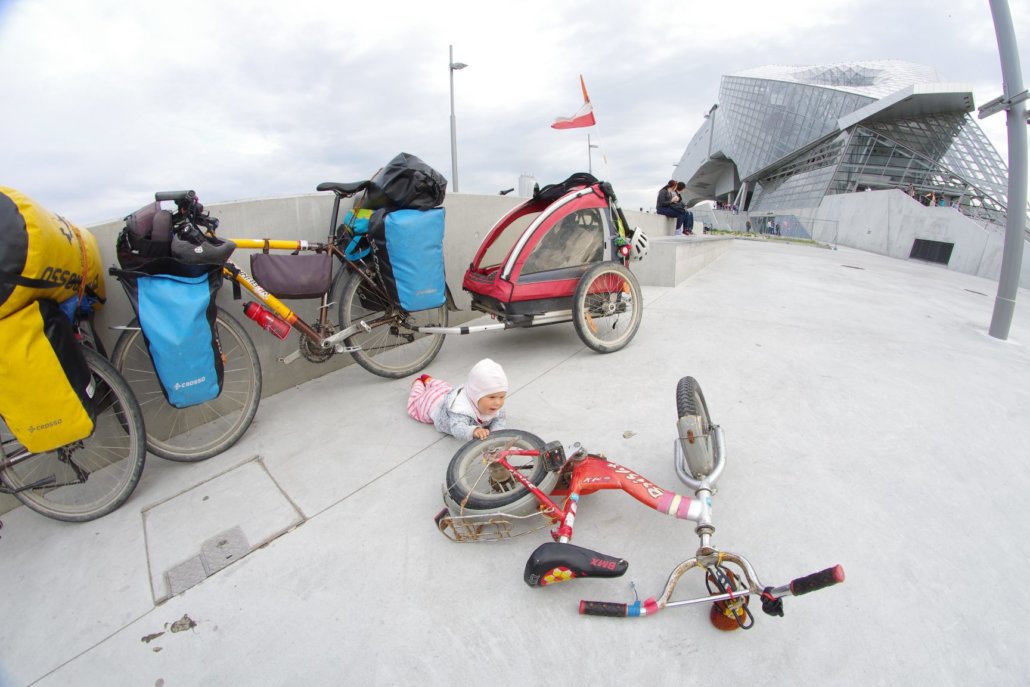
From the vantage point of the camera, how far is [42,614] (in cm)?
188

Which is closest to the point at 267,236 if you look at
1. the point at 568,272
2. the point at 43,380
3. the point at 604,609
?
the point at 43,380

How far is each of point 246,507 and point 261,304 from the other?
1249 mm

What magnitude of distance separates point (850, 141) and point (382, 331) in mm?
38760

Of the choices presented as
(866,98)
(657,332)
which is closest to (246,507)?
(657,332)

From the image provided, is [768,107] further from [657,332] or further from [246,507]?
[246,507]

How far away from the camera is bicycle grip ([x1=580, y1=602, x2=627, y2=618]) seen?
157 cm

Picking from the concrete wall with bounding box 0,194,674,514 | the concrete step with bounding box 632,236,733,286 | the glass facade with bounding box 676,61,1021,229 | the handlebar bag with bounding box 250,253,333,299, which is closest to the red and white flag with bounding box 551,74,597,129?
the concrete step with bounding box 632,236,733,286

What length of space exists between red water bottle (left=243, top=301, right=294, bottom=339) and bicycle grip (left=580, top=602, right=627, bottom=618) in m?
2.33

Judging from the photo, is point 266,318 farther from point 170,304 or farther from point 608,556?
point 608,556

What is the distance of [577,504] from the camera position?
6.85 feet

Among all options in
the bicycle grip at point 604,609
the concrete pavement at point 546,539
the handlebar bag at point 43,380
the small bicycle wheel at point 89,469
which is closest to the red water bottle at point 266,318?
the concrete pavement at point 546,539

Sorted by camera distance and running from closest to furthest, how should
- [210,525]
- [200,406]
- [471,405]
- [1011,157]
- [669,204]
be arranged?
[210,525] < [471,405] < [200,406] < [1011,157] < [669,204]

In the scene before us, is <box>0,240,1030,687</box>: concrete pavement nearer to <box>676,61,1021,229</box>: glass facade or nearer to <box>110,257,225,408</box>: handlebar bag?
<box>110,257,225,408</box>: handlebar bag

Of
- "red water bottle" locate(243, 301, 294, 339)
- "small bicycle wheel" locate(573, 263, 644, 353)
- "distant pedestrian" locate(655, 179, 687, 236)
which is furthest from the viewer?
"distant pedestrian" locate(655, 179, 687, 236)
